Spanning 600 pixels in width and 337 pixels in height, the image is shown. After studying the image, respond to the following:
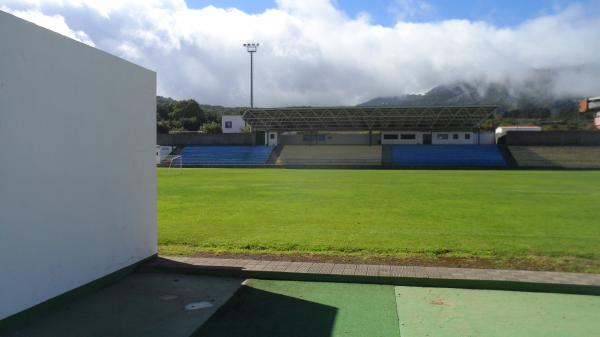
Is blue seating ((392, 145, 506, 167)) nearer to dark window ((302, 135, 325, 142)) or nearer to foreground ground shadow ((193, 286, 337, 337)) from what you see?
dark window ((302, 135, 325, 142))

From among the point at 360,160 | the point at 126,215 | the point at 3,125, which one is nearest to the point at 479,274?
the point at 126,215

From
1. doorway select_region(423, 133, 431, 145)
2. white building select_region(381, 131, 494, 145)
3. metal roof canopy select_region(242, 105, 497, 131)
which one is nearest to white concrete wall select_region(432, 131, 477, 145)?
white building select_region(381, 131, 494, 145)

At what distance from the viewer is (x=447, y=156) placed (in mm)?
56562

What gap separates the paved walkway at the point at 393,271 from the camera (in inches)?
212

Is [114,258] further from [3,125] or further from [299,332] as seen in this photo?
[299,332]

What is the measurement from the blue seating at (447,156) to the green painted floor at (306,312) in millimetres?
50113

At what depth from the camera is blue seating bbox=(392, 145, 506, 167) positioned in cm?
5403

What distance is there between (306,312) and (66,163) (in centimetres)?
279

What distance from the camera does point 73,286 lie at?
4777 mm

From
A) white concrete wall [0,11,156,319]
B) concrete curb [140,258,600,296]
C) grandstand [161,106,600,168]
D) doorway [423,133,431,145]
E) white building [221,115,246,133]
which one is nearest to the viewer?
white concrete wall [0,11,156,319]

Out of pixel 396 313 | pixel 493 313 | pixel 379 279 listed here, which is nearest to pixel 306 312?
pixel 396 313

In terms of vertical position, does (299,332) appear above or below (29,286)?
below

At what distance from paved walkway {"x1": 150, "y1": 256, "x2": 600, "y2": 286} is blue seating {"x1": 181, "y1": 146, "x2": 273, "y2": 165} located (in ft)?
166

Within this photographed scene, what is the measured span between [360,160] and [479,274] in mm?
51166
